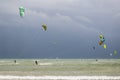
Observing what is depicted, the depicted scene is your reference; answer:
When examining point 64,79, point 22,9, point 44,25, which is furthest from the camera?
point 44,25

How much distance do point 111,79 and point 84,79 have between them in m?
2.70

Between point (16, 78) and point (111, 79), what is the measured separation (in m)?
9.58

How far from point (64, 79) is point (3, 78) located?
628cm

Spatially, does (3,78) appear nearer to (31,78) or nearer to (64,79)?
(31,78)

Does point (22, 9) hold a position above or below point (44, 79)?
above

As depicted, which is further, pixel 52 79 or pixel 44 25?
pixel 44 25

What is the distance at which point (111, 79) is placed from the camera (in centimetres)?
3036

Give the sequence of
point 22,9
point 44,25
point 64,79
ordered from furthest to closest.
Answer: point 44,25 < point 22,9 < point 64,79

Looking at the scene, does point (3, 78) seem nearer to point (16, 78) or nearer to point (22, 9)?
point (16, 78)

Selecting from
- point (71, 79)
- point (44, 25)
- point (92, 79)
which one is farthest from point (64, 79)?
point (44, 25)

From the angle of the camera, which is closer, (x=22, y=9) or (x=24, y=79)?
(x=24, y=79)

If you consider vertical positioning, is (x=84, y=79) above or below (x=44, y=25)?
below

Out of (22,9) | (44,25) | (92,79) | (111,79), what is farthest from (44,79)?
(44,25)

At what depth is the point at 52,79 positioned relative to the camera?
30.0 m
